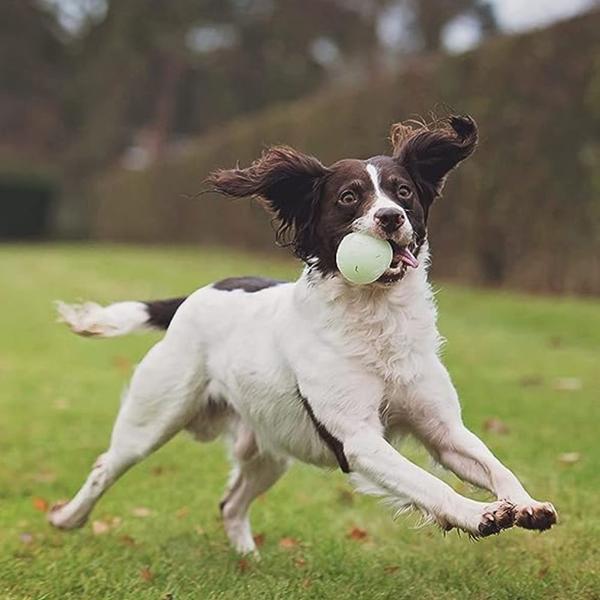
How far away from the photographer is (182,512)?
17.2ft

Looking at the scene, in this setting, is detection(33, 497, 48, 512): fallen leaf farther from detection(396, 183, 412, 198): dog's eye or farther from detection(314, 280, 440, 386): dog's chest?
detection(396, 183, 412, 198): dog's eye

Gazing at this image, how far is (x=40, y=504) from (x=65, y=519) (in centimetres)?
67

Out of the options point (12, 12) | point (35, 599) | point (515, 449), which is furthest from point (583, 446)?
point (12, 12)

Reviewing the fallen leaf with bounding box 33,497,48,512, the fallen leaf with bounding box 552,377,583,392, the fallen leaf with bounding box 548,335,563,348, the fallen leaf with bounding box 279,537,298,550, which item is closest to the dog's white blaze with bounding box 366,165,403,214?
the fallen leaf with bounding box 279,537,298,550

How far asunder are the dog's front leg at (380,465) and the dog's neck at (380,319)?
122 mm

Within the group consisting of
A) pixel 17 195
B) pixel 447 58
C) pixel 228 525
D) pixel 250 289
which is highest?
pixel 447 58

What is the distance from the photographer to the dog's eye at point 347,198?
3688 millimetres

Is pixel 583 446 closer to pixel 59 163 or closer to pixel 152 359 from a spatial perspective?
pixel 152 359

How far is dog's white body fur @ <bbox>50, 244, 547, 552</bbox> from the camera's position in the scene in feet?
11.4

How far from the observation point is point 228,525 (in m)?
4.77

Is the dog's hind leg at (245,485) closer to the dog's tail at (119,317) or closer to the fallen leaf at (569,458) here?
the dog's tail at (119,317)

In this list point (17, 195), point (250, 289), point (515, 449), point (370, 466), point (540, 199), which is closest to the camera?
point (370, 466)

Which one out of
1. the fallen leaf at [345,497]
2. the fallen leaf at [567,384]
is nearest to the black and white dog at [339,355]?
the fallen leaf at [345,497]

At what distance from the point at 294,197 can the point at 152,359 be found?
3.36 feet
